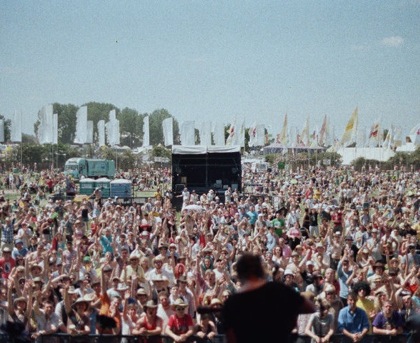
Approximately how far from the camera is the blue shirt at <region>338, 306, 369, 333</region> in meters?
8.48

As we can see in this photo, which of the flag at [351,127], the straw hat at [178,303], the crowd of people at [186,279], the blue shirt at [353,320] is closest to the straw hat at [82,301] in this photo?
the crowd of people at [186,279]

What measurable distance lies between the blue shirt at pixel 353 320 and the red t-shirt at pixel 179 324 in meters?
1.90

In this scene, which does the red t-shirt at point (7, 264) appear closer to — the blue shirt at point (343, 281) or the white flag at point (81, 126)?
the blue shirt at point (343, 281)

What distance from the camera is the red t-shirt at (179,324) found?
7.92 meters

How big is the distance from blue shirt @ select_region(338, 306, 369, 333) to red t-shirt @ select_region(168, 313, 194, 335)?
190cm

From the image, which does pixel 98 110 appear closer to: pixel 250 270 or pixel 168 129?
pixel 168 129

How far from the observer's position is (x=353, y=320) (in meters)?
8.55

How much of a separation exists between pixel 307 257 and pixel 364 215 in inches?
331

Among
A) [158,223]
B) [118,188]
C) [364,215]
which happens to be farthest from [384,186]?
[158,223]

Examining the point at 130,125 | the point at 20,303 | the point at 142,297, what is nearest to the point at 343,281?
the point at 142,297

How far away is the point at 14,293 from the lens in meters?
9.36

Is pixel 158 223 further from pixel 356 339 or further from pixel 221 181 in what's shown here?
pixel 221 181

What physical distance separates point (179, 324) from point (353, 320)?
2206 mm

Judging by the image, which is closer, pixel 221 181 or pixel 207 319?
pixel 207 319
